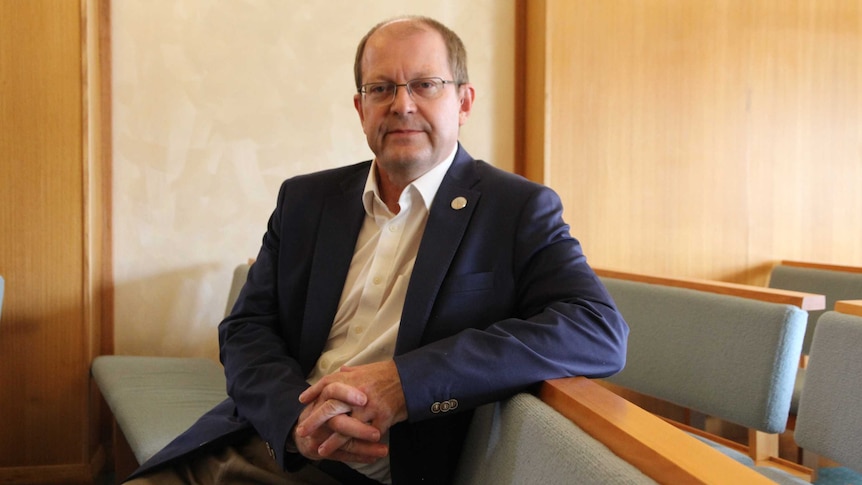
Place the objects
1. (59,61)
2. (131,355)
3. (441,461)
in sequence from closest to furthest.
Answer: (441,461)
(59,61)
(131,355)

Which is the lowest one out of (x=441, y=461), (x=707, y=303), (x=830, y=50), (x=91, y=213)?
(x=441, y=461)

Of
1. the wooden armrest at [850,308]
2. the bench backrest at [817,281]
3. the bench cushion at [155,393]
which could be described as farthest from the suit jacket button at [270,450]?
the bench backrest at [817,281]

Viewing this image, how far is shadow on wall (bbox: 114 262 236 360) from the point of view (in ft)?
10.4

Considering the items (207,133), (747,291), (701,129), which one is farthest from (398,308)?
(701,129)

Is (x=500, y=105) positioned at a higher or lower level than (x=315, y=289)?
higher

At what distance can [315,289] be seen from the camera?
1588 mm

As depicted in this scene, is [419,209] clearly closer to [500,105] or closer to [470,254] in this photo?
[470,254]

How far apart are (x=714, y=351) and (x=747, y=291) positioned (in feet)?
0.66

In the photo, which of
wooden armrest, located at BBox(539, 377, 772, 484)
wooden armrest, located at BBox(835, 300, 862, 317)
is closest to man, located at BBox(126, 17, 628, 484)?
wooden armrest, located at BBox(539, 377, 772, 484)

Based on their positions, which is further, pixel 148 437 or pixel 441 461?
pixel 148 437

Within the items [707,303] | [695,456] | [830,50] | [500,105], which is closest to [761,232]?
[830,50]

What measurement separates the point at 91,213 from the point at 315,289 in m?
1.67

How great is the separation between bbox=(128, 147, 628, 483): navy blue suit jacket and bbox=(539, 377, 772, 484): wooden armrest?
15 cm

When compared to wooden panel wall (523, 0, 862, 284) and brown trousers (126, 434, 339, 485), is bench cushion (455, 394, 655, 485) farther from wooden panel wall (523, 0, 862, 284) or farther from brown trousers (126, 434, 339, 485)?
wooden panel wall (523, 0, 862, 284)
